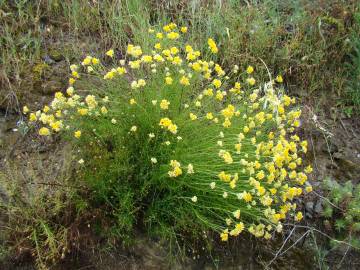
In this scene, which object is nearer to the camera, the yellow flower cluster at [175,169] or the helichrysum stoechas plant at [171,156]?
the yellow flower cluster at [175,169]

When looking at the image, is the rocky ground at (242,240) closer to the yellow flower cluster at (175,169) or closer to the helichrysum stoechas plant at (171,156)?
the helichrysum stoechas plant at (171,156)

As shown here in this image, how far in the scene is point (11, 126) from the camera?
3.32 meters

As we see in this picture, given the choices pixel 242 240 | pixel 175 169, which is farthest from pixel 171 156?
pixel 242 240

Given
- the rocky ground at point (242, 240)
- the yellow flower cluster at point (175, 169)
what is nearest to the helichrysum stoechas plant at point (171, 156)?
the yellow flower cluster at point (175, 169)

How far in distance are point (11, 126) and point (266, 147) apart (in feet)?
6.27

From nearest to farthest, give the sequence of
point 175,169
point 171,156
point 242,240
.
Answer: point 175,169, point 171,156, point 242,240

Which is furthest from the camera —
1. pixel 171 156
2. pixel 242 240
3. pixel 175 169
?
pixel 242 240

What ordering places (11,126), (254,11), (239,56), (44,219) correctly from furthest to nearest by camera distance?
(254,11), (239,56), (11,126), (44,219)

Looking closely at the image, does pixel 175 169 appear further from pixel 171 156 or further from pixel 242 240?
pixel 242 240

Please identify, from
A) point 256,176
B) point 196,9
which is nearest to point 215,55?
point 196,9

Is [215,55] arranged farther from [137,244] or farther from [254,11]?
[137,244]

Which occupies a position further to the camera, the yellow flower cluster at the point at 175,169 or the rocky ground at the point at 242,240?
the rocky ground at the point at 242,240

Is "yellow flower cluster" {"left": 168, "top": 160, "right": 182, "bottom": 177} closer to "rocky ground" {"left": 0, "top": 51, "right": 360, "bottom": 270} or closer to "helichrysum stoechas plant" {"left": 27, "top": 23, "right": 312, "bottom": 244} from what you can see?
"helichrysum stoechas plant" {"left": 27, "top": 23, "right": 312, "bottom": 244}

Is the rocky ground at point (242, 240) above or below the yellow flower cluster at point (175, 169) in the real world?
below
